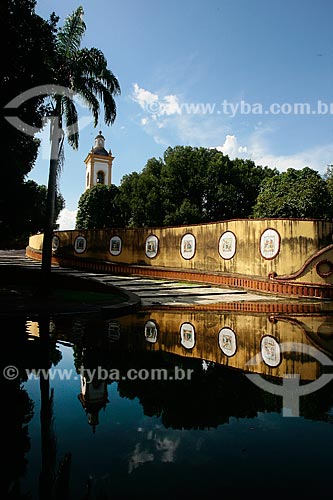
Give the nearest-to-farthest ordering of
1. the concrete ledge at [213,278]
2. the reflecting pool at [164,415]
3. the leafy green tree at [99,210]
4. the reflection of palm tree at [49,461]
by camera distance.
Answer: the reflection of palm tree at [49,461], the reflecting pool at [164,415], the concrete ledge at [213,278], the leafy green tree at [99,210]

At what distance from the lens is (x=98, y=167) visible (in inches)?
2215

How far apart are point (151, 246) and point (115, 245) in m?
3.08

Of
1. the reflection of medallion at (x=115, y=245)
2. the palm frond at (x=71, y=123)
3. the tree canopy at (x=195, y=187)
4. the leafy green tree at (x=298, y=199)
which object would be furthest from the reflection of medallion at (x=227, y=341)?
the tree canopy at (x=195, y=187)

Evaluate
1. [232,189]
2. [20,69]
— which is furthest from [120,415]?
[232,189]

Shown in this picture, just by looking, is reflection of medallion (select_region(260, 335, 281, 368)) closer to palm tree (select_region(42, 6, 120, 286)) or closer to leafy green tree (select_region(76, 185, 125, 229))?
palm tree (select_region(42, 6, 120, 286))

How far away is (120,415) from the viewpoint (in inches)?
137

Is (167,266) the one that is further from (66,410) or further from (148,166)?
(148,166)

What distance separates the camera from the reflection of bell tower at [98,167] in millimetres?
55531

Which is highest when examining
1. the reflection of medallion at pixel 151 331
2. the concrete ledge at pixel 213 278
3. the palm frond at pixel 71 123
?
the palm frond at pixel 71 123

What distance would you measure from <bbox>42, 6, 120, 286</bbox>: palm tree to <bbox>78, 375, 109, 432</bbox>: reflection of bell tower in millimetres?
7860

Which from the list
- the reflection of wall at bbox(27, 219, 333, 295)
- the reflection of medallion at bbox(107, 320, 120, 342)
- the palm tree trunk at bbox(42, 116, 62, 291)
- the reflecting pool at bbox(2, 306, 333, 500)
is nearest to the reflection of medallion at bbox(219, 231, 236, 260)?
the reflection of wall at bbox(27, 219, 333, 295)

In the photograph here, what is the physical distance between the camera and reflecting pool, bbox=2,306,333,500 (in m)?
2.39

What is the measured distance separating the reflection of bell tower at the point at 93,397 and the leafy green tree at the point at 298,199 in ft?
91.7
